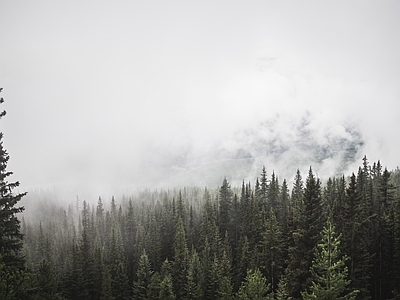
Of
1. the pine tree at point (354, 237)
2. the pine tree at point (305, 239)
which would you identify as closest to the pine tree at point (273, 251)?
the pine tree at point (354, 237)

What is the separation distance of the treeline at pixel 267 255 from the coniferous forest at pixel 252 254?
15 cm

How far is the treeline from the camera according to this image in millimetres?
29578

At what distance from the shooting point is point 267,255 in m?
48.8

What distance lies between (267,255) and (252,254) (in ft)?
27.0

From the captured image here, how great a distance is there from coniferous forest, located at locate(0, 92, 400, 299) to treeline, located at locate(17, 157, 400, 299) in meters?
0.15

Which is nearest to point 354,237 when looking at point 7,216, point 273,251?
point 273,251

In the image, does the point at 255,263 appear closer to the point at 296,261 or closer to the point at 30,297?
the point at 296,261

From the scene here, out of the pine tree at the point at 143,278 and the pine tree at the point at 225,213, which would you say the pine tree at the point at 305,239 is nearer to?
the pine tree at the point at 143,278

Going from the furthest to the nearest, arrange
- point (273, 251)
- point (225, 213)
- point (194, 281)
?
point (225, 213), point (194, 281), point (273, 251)

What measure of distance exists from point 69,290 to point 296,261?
5055cm

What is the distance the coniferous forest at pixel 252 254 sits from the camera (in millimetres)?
23156

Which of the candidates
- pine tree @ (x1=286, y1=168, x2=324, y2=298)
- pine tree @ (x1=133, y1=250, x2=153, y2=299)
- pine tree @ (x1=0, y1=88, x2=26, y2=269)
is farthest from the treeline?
pine tree @ (x1=0, y1=88, x2=26, y2=269)

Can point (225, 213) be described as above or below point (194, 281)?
above

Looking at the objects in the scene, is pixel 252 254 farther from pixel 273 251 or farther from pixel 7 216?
pixel 7 216
